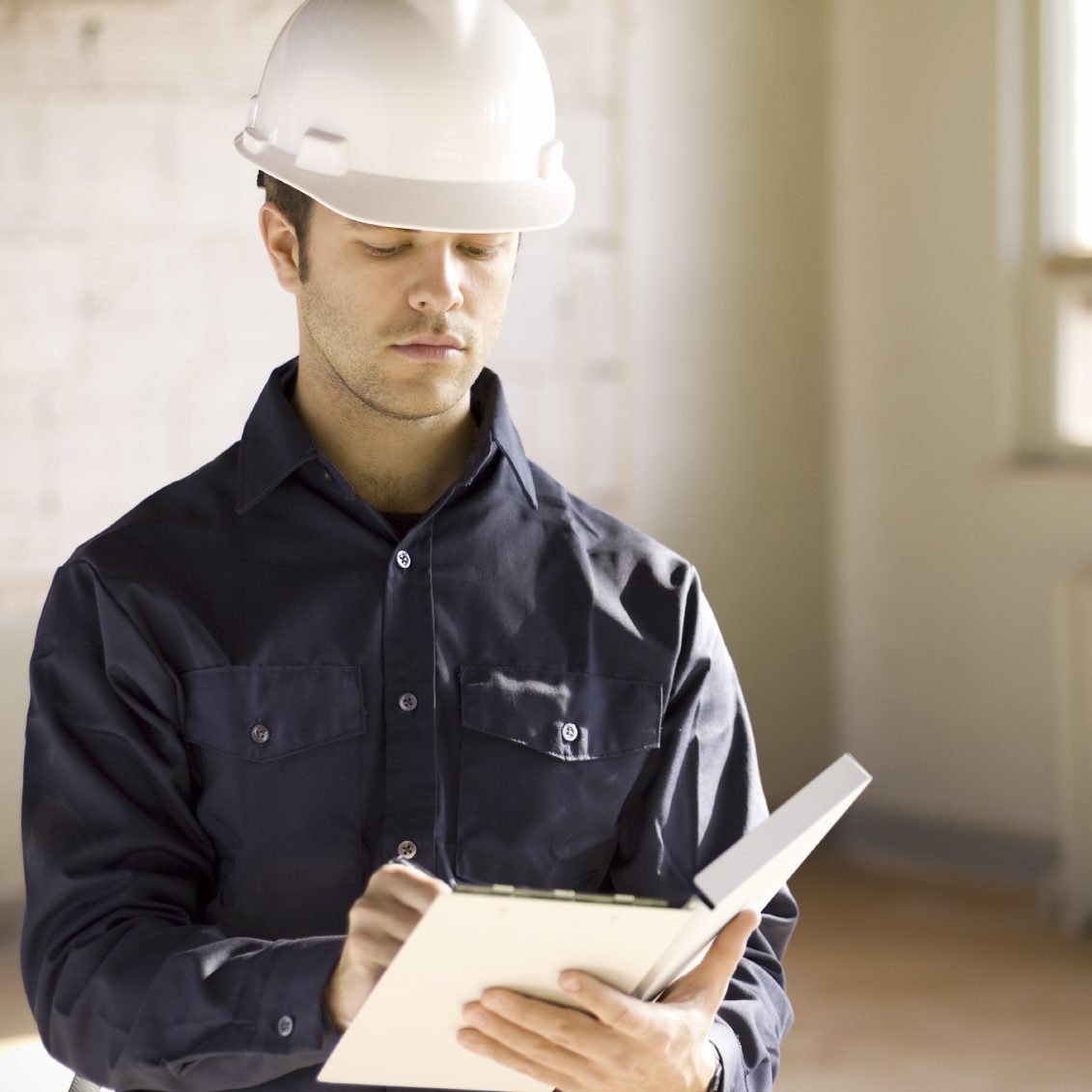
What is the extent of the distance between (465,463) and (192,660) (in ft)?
1.09

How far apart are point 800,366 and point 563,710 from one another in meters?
3.31

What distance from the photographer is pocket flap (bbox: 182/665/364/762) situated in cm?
142

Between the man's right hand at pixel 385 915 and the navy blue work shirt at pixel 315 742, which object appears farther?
the navy blue work shirt at pixel 315 742

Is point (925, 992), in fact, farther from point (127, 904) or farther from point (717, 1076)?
point (127, 904)

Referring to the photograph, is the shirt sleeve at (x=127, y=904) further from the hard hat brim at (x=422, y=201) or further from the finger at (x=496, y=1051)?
the hard hat brim at (x=422, y=201)

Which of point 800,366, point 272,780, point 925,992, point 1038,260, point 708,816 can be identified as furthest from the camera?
point 800,366

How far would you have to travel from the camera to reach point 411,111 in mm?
1479

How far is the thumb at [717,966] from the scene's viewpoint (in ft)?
4.25

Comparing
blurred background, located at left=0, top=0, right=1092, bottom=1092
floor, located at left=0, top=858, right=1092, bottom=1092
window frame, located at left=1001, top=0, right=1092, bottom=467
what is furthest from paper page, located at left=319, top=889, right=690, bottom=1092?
window frame, located at left=1001, top=0, right=1092, bottom=467

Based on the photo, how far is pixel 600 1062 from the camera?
1.21 meters

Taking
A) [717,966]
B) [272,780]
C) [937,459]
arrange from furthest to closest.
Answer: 1. [937,459]
2. [272,780]
3. [717,966]

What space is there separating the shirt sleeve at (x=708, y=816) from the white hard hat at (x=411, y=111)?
16.0 inches

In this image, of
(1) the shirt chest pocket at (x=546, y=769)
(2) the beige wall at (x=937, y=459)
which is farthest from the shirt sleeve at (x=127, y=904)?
(2) the beige wall at (x=937, y=459)

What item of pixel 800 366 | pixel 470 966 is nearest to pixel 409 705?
pixel 470 966
